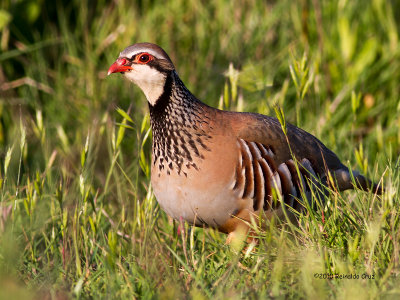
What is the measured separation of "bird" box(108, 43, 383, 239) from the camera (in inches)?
135

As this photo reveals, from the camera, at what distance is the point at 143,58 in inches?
141

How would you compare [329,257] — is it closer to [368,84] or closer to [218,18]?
[368,84]

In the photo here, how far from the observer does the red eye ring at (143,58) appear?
3562mm

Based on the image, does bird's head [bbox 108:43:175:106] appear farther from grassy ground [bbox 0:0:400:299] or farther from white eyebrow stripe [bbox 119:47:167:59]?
grassy ground [bbox 0:0:400:299]

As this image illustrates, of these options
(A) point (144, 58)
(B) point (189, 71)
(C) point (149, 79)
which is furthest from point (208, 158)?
(B) point (189, 71)

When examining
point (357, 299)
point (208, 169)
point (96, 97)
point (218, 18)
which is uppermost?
point (218, 18)

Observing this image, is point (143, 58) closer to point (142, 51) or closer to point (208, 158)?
point (142, 51)

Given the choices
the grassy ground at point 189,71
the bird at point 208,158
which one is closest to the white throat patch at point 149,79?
the bird at point 208,158

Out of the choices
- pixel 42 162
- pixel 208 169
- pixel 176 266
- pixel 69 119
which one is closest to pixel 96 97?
pixel 69 119

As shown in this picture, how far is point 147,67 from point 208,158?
1.96ft

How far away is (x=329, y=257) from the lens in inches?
112

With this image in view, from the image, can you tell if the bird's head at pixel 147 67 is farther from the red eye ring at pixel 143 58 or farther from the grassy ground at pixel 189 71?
the grassy ground at pixel 189 71

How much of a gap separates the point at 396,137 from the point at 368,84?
862mm

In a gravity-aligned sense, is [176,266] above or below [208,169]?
below
